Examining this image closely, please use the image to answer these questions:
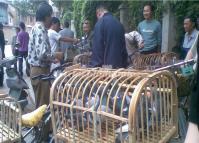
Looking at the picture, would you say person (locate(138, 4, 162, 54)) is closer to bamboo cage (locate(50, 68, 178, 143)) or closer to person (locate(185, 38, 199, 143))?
bamboo cage (locate(50, 68, 178, 143))

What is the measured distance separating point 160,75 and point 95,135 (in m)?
0.70

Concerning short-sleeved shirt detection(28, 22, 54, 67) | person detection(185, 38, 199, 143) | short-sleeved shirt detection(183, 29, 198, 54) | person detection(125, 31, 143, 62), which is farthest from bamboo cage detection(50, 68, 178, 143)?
short-sleeved shirt detection(183, 29, 198, 54)

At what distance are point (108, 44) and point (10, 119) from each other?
196cm

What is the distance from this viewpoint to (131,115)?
7.62 feet

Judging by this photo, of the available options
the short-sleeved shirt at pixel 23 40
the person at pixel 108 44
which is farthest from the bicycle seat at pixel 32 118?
the short-sleeved shirt at pixel 23 40

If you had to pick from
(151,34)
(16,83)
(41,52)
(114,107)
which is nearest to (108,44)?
(41,52)

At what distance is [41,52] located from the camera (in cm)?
501

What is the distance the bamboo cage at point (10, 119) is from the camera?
309 cm

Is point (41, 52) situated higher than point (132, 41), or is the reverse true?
point (132, 41)

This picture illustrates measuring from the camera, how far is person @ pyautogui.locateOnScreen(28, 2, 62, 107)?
5.01 metres

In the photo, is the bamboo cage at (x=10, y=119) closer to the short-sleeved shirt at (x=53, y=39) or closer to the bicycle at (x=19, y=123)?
the bicycle at (x=19, y=123)

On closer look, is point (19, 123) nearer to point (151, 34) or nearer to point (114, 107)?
point (114, 107)

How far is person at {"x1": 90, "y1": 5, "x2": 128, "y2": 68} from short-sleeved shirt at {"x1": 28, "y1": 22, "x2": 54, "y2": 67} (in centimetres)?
73

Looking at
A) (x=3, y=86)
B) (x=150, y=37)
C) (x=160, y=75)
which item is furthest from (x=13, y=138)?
(x=3, y=86)
